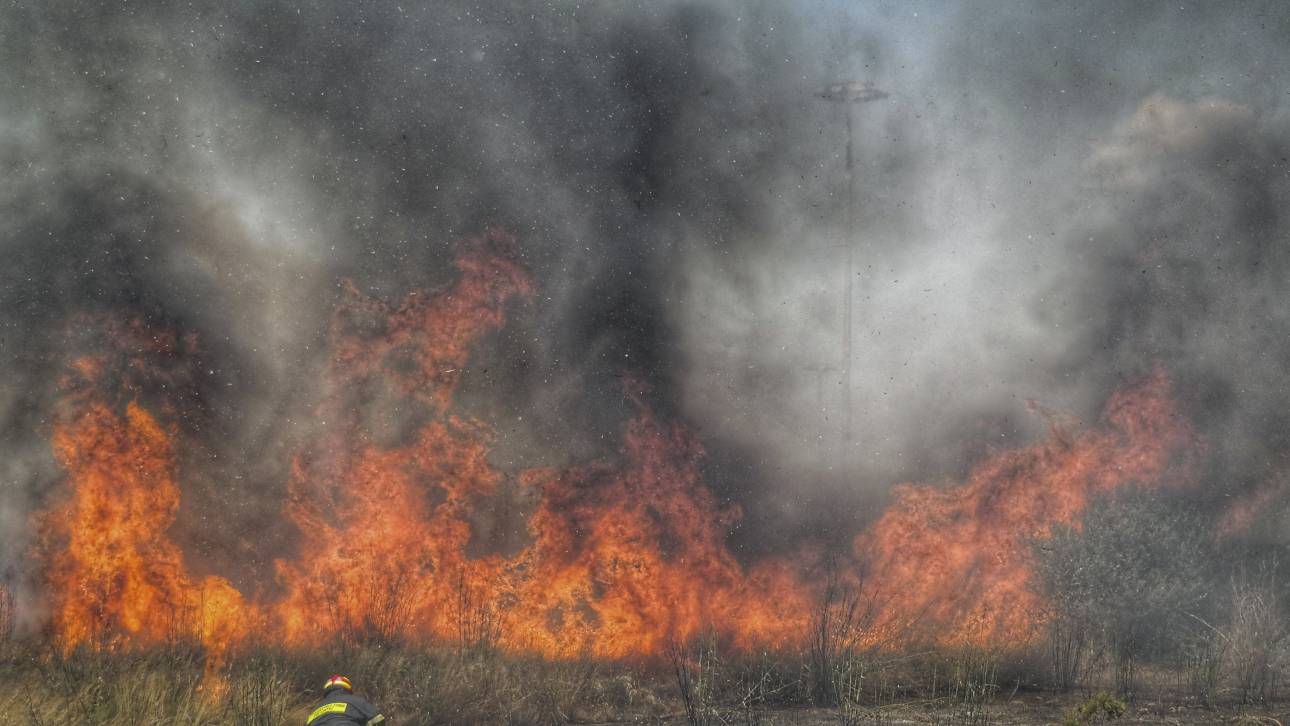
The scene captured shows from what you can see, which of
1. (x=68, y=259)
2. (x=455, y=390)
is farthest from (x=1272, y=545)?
(x=68, y=259)

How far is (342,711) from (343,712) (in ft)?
0.06

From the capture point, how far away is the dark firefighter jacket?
7.75 m

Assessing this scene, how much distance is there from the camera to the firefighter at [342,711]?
7758mm

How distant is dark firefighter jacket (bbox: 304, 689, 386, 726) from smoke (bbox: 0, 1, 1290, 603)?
533cm

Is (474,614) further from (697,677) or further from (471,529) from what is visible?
(697,677)

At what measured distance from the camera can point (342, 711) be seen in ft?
25.6

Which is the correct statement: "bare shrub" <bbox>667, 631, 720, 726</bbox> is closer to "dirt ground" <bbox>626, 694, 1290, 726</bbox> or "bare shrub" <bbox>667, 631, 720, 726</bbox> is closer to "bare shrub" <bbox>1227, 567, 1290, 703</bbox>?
"dirt ground" <bbox>626, 694, 1290, 726</bbox>

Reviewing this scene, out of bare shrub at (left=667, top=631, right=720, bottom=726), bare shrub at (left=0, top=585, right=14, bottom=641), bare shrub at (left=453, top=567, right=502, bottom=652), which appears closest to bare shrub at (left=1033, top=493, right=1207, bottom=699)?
bare shrub at (left=667, top=631, right=720, bottom=726)

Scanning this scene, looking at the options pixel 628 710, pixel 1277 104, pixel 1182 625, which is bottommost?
pixel 628 710

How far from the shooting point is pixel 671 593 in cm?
1320

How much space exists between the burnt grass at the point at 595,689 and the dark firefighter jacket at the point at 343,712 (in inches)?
74.8

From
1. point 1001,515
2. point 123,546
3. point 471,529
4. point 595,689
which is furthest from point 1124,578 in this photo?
point 123,546

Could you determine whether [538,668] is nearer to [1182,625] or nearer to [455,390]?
[455,390]

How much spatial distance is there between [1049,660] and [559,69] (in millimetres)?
11193
